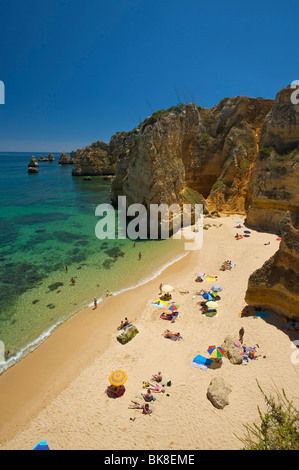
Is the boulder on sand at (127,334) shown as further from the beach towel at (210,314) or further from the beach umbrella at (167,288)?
the beach towel at (210,314)

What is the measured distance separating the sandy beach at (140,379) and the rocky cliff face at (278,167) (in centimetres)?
1381

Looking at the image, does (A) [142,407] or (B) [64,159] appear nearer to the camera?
(A) [142,407]

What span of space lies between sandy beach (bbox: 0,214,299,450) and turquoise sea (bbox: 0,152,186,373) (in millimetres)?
1822

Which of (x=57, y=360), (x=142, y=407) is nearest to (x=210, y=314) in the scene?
(x=142, y=407)

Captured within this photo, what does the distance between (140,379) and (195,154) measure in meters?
38.6

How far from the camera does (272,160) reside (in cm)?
2794

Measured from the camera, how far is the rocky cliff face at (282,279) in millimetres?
13070

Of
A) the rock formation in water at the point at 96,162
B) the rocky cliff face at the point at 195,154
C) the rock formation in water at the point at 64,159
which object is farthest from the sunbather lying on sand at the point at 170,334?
the rock formation in water at the point at 64,159

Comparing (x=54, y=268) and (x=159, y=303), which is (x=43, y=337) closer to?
(x=159, y=303)

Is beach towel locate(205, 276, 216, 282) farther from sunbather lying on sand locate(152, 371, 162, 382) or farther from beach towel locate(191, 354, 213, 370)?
sunbather lying on sand locate(152, 371, 162, 382)

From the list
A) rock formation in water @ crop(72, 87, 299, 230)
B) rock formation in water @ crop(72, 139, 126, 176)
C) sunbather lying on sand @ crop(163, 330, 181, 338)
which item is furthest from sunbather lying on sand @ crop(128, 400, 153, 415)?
rock formation in water @ crop(72, 139, 126, 176)

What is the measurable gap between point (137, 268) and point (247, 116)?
1350 inches

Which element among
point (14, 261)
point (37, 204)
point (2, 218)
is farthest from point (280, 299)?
point (37, 204)

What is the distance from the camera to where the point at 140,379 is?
11930 millimetres
